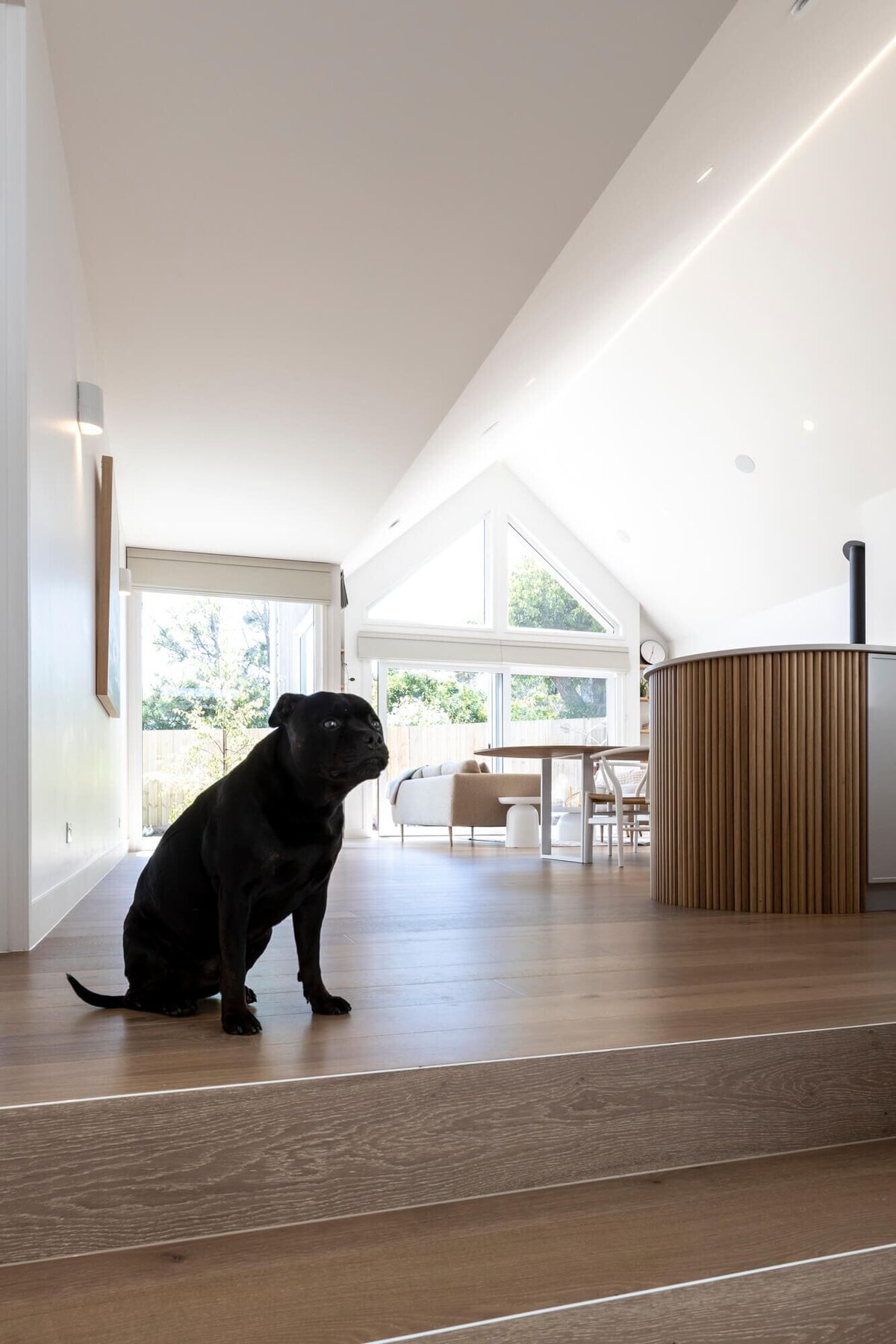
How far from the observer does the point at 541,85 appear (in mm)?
3143

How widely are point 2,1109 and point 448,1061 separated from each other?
604mm

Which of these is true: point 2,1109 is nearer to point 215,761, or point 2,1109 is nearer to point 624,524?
point 215,761

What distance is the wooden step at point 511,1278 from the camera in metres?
1.08

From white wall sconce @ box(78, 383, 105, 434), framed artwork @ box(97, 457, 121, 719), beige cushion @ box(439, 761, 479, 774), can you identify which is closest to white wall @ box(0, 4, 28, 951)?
white wall sconce @ box(78, 383, 105, 434)

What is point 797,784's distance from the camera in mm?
3705

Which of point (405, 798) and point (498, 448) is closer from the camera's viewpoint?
point (405, 798)

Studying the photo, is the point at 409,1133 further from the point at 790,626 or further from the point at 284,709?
the point at 790,626

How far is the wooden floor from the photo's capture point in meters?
1.50

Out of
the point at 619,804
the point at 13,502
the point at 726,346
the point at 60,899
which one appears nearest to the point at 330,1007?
the point at 13,502

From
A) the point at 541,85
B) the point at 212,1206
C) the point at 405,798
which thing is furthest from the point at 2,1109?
the point at 405,798

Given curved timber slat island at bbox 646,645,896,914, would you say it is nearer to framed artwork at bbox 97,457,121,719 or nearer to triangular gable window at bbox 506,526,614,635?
framed artwork at bbox 97,457,121,719

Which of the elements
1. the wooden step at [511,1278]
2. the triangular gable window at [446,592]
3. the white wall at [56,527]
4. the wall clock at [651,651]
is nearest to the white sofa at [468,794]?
the triangular gable window at [446,592]

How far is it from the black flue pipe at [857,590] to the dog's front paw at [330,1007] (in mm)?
7886

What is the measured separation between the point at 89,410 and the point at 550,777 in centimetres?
390
